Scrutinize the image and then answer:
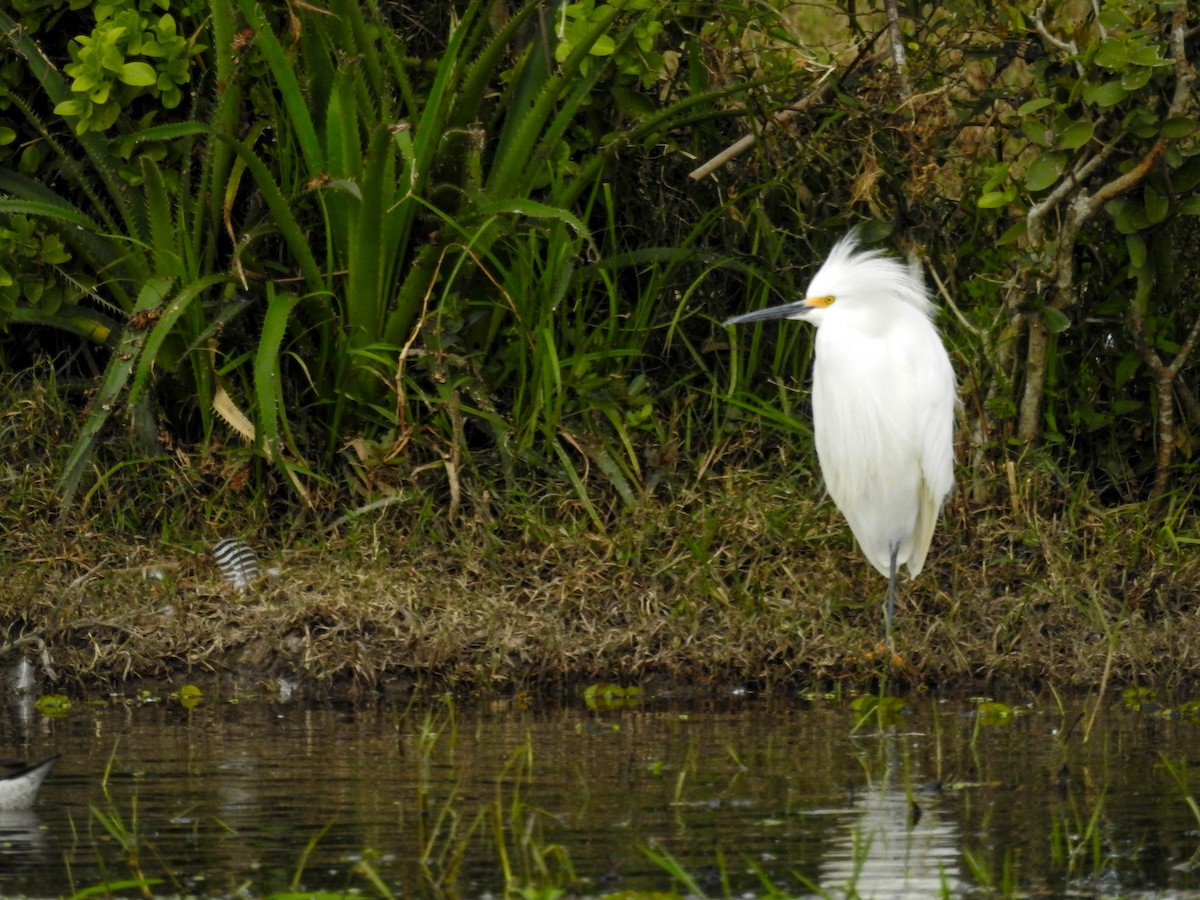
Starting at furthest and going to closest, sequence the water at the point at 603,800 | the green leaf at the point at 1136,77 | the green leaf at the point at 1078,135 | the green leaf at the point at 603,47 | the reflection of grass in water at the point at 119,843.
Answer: the green leaf at the point at 603,47 → the green leaf at the point at 1078,135 → the green leaf at the point at 1136,77 → the water at the point at 603,800 → the reflection of grass in water at the point at 119,843

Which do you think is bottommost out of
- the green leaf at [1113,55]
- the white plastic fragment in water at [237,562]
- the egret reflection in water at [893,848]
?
the egret reflection in water at [893,848]

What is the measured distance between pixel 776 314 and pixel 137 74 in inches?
78.3

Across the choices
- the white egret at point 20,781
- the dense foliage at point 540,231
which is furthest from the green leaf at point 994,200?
the white egret at point 20,781

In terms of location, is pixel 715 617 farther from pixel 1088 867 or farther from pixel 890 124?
pixel 1088 867

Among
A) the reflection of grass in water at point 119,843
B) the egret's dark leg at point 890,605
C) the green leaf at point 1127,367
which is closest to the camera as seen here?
the reflection of grass in water at point 119,843

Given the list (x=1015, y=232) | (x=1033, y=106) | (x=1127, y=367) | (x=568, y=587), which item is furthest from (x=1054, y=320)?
(x=568, y=587)

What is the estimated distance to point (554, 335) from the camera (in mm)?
6316

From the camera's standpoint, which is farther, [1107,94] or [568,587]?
[568,587]

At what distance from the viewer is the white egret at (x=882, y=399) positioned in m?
5.67

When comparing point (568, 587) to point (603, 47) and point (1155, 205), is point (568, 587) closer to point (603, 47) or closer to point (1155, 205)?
point (603, 47)

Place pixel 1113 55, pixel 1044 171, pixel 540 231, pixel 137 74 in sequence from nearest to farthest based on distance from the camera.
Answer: pixel 1113 55 → pixel 1044 171 → pixel 137 74 → pixel 540 231

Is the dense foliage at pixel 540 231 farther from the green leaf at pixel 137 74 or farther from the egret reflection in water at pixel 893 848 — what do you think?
the egret reflection in water at pixel 893 848

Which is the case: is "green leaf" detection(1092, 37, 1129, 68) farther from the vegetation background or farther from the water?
the water

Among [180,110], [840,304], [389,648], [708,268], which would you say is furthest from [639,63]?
[389,648]
